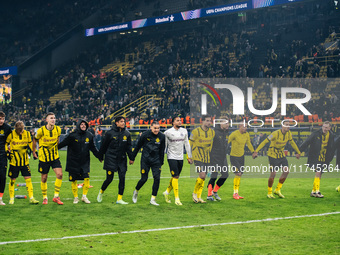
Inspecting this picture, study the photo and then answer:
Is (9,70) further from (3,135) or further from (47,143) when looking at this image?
(47,143)

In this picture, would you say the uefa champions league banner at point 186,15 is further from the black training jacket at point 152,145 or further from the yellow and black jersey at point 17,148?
the yellow and black jersey at point 17,148

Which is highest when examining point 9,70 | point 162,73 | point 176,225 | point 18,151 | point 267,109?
point 9,70

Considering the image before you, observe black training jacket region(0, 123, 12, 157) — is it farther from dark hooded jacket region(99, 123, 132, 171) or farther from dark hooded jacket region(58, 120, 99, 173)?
dark hooded jacket region(99, 123, 132, 171)

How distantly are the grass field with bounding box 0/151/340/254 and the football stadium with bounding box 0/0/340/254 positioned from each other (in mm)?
40

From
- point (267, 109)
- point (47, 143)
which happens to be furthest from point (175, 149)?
point (267, 109)

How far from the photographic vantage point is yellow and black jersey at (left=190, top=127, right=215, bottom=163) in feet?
41.9

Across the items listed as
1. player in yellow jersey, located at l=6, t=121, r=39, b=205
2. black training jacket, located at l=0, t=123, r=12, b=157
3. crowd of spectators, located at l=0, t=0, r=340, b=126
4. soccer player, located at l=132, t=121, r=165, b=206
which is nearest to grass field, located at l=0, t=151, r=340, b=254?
soccer player, located at l=132, t=121, r=165, b=206

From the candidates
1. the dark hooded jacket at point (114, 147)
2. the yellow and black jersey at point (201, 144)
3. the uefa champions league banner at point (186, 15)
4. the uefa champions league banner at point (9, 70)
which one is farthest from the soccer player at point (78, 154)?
the uefa champions league banner at point (9, 70)

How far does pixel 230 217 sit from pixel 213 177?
2825 mm

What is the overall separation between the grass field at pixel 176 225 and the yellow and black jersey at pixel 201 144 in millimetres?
1194

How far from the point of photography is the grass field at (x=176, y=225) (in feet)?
25.5

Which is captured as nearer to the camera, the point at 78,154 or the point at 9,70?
the point at 78,154

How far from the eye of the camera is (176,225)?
9.64 meters

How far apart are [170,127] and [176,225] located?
2396 centimetres
